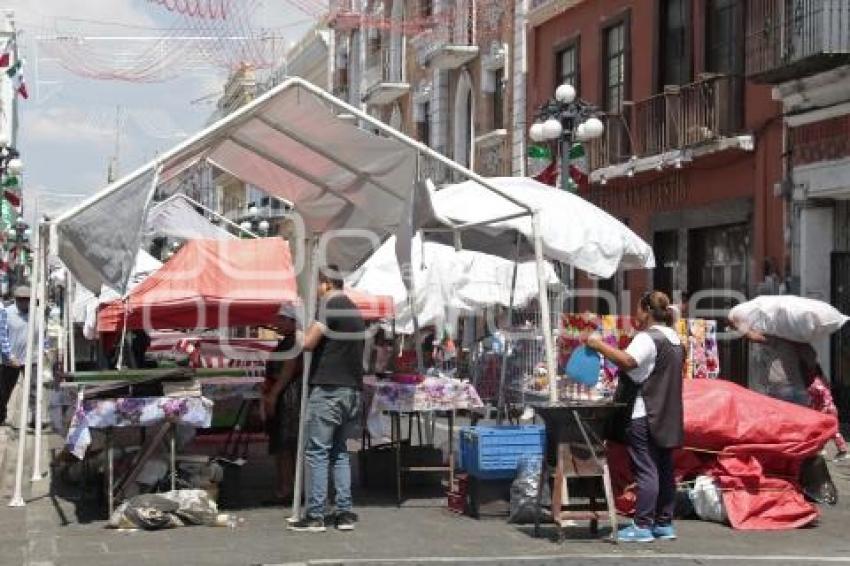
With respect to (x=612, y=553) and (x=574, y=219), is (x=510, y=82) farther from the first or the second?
(x=612, y=553)

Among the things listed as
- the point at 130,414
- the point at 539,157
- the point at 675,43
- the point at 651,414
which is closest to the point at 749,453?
the point at 651,414

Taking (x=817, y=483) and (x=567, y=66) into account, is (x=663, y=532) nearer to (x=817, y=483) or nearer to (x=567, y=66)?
(x=817, y=483)

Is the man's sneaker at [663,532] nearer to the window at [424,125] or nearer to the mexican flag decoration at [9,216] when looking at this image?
the window at [424,125]

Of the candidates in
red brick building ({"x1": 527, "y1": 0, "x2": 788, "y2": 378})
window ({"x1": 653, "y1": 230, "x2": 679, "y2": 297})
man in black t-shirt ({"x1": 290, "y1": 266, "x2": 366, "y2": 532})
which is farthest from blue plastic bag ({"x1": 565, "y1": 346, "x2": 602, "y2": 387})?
window ({"x1": 653, "y1": 230, "x2": 679, "y2": 297})

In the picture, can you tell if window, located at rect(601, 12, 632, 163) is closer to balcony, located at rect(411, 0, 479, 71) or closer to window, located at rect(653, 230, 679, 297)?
window, located at rect(653, 230, 679, 297)

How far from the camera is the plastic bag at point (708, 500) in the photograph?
33.1ft

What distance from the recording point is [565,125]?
19219 mm

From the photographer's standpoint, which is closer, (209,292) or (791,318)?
(791,318)

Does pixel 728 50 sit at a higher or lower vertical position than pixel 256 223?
higher

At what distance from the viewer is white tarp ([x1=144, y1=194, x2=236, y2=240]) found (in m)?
18.0

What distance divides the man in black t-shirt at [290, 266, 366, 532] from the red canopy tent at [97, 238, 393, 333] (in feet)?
12.2

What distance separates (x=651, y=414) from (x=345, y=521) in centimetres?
232

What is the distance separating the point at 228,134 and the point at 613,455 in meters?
4.08

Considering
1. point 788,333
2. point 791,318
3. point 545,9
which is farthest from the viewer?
point 545,9
